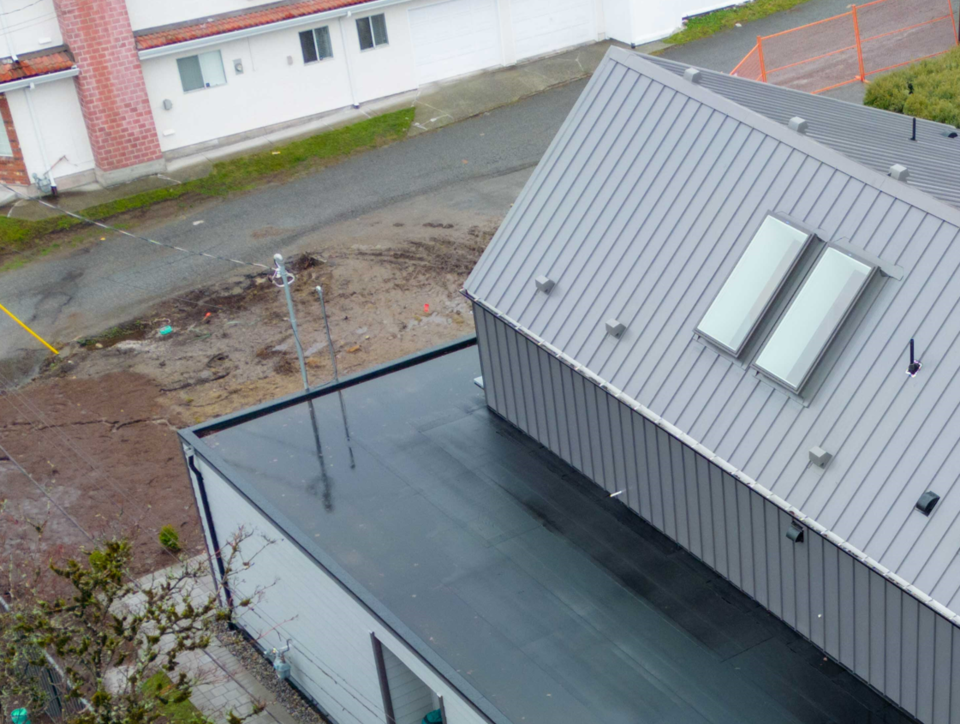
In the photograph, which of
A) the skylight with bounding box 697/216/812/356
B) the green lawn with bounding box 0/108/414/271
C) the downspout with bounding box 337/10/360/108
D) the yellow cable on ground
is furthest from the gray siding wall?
the downspout with bounding box 337/10/360/108

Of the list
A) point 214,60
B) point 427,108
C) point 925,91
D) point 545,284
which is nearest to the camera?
point 545,284

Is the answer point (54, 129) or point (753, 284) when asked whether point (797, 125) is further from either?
point (54, 129)

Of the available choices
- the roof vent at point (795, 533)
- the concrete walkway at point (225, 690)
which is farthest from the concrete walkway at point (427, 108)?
the roof vent at point (795, 533)

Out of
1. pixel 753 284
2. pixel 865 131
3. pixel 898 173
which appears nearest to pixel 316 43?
pixel 865 131

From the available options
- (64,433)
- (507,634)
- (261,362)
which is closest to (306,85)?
(261,362)

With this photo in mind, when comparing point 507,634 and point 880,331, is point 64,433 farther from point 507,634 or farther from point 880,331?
point 880,331

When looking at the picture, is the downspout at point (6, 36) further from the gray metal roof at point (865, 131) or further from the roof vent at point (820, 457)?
the roof vent at point (820, 457)
